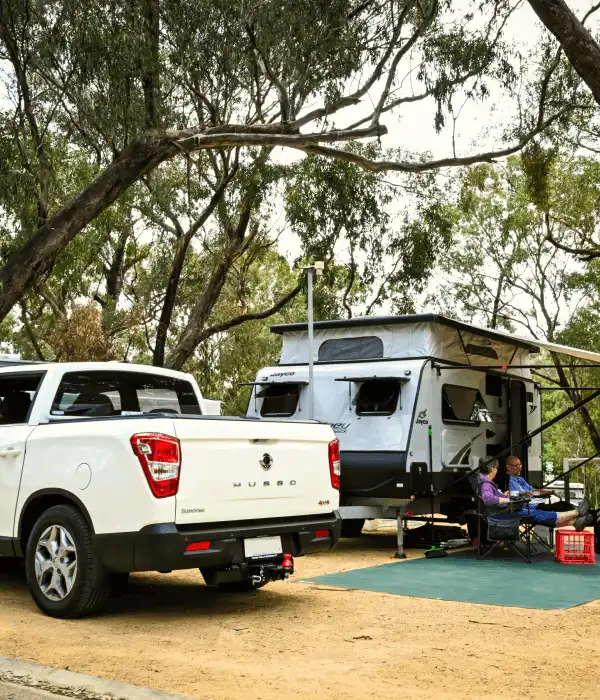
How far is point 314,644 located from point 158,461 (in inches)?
60.3

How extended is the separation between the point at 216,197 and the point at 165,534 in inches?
700

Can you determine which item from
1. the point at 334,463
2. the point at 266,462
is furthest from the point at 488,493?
the point at 266,462

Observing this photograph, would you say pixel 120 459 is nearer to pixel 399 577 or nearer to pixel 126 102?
pixel 399 577

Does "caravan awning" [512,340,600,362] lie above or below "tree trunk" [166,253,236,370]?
below

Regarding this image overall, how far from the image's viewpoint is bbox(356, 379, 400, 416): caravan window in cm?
1202

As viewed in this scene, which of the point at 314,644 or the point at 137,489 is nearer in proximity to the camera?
the point at 314,644

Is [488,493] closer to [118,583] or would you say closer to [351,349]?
[351,349]

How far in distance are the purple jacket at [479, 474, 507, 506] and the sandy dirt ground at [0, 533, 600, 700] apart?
3.02m

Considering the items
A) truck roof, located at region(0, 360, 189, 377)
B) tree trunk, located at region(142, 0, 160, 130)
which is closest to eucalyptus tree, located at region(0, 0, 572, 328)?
tree trunk, located at region(142, 0, 160, 130)

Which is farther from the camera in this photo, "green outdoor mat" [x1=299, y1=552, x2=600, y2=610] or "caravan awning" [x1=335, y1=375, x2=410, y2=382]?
"caravan awning" [x1=335, y1=375, x2=410, y2=382]

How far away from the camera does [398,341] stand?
1256 centimetres

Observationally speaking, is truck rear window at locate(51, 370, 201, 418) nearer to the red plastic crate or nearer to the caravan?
the caravan

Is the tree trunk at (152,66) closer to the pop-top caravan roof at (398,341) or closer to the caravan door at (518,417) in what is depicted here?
the pop-top caravan roof at (398,341)

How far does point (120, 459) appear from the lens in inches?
252
